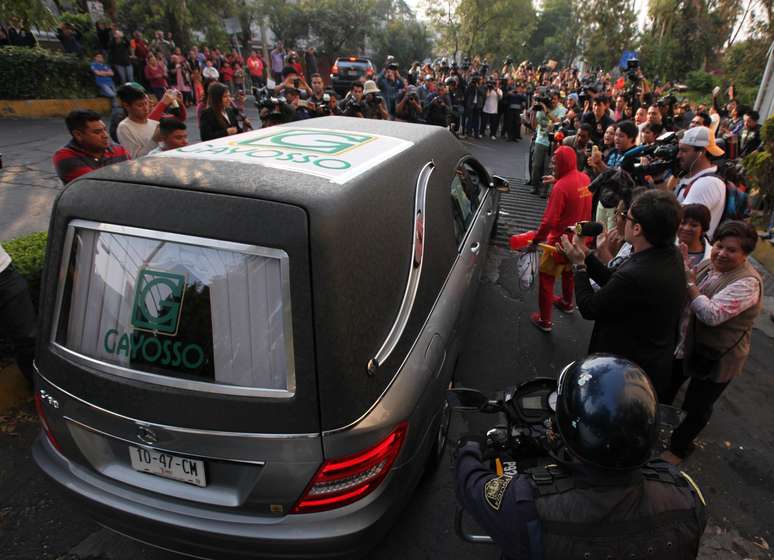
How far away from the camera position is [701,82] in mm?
27203

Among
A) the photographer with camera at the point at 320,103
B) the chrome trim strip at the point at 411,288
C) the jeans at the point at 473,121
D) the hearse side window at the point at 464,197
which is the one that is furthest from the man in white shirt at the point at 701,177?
the jeans at the point at 473,121

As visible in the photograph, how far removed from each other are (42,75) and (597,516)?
13.8m

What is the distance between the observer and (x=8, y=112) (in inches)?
398

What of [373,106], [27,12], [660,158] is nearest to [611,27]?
[373,106]

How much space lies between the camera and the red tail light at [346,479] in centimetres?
160

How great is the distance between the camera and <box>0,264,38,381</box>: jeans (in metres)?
2.70

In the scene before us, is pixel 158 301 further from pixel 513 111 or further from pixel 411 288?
pixel 513 111

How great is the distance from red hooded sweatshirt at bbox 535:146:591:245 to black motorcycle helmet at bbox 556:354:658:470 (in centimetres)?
293

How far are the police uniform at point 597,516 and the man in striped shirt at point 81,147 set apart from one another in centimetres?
361

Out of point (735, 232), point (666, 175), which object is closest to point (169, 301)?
point (735, 232)

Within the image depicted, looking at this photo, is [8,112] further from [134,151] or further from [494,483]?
[494,483]

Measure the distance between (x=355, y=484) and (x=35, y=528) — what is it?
1.80m

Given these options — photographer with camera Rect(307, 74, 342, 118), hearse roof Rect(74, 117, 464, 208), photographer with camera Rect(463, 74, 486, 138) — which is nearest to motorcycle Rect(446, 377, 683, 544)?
hearse roof Rect(74, 117, 464, 208)

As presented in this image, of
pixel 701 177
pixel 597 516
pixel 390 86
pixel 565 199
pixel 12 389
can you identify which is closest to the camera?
pixel 597 516
